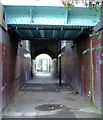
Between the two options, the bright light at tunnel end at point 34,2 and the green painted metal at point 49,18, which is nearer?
the bright light at tunnel end at point 34,2

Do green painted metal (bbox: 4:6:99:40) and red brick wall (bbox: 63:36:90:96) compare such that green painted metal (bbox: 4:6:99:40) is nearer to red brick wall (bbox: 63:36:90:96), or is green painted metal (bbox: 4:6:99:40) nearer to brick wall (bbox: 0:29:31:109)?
brick wall (bbox: 0:29:31:109)

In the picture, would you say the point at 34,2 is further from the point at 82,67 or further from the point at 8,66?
the point at 82,67

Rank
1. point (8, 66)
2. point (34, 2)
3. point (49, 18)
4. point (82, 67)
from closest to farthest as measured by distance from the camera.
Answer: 1. point (34, 2)
2. point (49, 18)
3. point (8, 66)
4. point (82, 67)

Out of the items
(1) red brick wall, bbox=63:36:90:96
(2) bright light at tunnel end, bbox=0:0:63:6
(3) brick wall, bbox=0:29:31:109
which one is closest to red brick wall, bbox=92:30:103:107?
(1) red brick wall, bbox=63:36:90:96

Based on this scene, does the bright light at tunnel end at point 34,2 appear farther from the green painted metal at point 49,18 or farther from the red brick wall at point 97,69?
the red brick wall at point 97,69

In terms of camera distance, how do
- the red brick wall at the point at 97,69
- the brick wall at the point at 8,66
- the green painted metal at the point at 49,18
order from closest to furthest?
the red brick wall at the point at 97,69 < the brick wall at the point at 8,66 < the green painted metal at the point at 49,18

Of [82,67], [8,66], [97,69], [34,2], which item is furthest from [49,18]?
[82,67]

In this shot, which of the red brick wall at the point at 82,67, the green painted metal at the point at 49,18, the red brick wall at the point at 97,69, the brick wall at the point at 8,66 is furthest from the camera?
the red brick wall at the point at 82,67

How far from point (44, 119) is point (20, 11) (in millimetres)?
5260

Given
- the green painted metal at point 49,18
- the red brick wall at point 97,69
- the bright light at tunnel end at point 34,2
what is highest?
the bright light at tunnel end at point 34,2

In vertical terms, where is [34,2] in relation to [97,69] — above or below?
above

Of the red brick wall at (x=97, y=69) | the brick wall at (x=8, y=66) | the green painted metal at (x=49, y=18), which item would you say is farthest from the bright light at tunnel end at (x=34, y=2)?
the red brick wall at (x=97, y=69)

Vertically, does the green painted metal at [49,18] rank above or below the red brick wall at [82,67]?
above

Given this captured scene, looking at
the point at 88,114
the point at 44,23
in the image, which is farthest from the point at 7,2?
the point at 88,114
